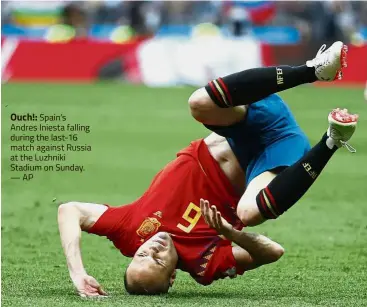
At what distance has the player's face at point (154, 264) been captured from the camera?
6480mm

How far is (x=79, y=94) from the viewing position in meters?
21.7

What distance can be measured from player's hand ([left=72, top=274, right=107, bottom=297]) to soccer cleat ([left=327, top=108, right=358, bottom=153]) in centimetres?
170

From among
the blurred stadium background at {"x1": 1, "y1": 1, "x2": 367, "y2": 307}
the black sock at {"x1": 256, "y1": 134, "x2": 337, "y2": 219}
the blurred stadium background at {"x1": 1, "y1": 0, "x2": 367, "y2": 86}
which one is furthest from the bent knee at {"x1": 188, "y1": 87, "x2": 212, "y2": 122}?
the blurred stadium background at {"x1": 1, "y1": 0, "x2": 367, "y2": 86}

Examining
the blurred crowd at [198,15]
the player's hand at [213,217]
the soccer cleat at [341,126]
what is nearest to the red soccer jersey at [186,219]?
the player's hand at [213,217]

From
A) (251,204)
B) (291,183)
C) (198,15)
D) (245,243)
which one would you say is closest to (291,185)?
(291,183)

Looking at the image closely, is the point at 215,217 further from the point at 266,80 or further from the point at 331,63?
the point at 331,63

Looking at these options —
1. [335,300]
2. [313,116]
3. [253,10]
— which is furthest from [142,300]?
[253,10]

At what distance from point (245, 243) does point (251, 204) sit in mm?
245

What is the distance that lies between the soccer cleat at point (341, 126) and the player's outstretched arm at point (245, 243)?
0.76 m

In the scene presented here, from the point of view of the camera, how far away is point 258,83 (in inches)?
265

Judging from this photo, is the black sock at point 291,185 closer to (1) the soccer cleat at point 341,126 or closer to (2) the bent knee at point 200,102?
(1) the soccer cleat at point 341,126

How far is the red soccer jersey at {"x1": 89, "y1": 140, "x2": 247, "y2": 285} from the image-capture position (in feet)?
22.2

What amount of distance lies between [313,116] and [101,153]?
182 inches

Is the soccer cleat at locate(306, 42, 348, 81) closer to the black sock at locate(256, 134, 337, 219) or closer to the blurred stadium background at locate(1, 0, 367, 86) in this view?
the black sock at locate(256, 134, 337, 219)
